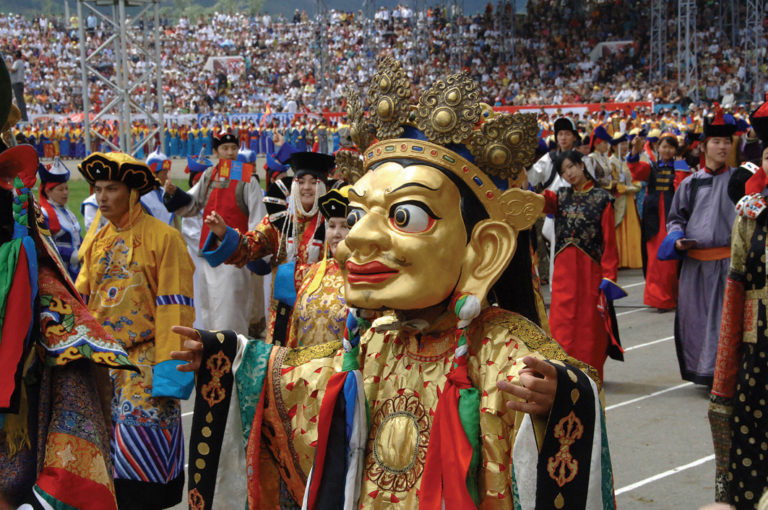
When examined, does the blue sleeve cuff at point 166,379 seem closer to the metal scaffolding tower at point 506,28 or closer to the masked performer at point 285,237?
the masked performer at point 285,237

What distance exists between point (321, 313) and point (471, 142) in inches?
76.4

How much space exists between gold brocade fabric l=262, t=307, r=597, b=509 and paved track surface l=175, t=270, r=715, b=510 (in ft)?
9.03

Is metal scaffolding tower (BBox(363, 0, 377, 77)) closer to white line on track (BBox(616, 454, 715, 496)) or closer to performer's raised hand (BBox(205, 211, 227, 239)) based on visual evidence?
performer's raised hand (BBox(205, 211, 227, 239))

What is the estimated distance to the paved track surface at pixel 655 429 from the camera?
17.6 feet

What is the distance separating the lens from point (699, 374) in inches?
289

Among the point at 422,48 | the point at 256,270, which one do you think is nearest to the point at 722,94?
the point at 422,48

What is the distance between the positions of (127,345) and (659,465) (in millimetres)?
3196

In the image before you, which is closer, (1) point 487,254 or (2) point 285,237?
(1) point 487,254

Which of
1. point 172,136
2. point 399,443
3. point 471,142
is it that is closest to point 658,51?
point 172,136

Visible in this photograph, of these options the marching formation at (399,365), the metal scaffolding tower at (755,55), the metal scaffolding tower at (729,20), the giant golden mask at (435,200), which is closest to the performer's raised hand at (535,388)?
the marching formation at (399,365)

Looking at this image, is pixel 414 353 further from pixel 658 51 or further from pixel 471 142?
pixel 658 51

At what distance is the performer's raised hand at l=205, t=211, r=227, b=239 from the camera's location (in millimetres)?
5355

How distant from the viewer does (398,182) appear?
2.83m

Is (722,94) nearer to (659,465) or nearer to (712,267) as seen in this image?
(712,267)
